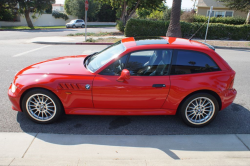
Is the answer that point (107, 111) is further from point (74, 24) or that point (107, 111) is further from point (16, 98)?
point (74, 24)

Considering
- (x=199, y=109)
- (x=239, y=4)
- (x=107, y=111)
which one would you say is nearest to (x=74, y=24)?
(x=239, y=4)

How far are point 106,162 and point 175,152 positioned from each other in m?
1.04

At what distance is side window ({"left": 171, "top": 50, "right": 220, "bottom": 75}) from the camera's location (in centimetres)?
383

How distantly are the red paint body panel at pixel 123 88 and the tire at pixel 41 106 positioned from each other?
0.31 feet

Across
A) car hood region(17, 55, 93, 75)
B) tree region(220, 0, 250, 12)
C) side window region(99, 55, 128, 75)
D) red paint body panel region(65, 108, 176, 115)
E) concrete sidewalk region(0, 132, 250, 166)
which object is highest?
tree region(220, 0, 250, 12)

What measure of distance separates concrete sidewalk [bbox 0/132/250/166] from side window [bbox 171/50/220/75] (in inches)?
44.9

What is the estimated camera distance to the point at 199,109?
3930 mm

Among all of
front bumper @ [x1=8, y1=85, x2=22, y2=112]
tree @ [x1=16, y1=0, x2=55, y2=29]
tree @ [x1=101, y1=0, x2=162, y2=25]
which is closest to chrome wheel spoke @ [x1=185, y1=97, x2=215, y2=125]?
front bumper @ [x1=8, y1=85, x2=22, y2=112]

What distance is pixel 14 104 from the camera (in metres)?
3.82

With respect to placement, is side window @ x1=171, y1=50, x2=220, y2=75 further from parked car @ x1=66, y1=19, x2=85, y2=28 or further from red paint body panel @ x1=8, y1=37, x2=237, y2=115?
parked car @ x1=66, y1=19, x2=85, y2=28

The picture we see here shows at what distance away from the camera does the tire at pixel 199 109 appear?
3.84m

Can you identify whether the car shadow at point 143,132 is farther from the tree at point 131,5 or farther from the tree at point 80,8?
the tree at point 80,8

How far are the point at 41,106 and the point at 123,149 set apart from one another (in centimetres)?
163

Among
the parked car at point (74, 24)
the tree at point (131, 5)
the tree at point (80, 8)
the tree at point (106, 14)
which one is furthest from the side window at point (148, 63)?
the tree at point (106, 14)
